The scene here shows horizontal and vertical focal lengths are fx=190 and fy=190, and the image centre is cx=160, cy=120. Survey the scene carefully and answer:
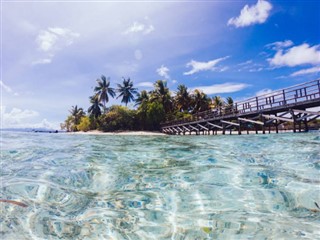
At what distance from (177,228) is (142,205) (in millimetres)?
689

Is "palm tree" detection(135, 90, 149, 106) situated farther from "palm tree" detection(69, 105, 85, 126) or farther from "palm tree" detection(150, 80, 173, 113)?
"palm tree" detection(69, 105, 85, 126)

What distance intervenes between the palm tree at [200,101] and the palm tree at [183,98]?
61.0 inches

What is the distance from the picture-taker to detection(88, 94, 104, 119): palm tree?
46469 mm

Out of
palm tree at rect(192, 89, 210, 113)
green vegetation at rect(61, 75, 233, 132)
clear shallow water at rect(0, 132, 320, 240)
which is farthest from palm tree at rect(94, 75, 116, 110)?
clear shallow water at rect(0, 132, 320, 240)

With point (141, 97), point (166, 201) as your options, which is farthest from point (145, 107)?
point (166, 201)

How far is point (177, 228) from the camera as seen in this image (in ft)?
6.96

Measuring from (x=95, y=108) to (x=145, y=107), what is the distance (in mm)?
14619

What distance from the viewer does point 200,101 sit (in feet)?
138

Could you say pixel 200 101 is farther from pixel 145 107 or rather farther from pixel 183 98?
pixel 145 107

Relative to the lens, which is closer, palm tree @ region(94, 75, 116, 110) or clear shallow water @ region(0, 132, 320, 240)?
clear shallow water @ region(0, 132, 320, 240)

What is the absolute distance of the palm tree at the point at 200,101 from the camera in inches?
1650

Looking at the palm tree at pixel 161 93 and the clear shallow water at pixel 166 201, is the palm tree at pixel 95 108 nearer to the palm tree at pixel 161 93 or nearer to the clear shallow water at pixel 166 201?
the palm tree at pixel 161 93

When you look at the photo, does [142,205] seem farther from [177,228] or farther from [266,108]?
[266,108]

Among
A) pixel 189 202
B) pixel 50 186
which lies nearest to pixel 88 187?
pixel 50 186
